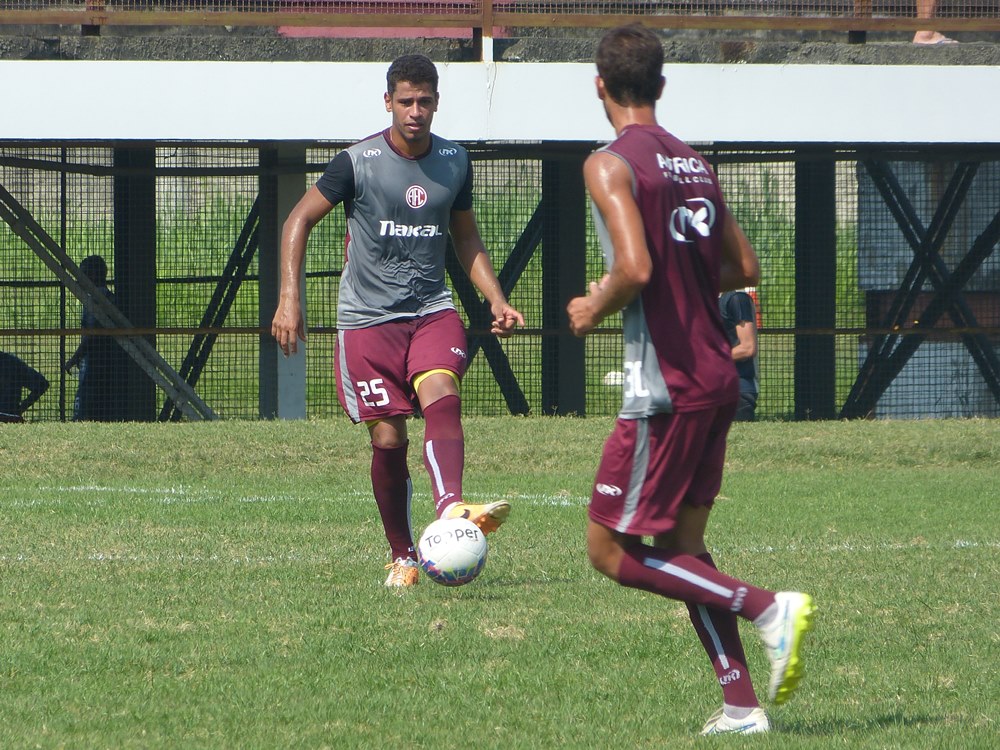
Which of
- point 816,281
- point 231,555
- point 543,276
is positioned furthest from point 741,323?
point 231,555

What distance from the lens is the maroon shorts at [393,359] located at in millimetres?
6262

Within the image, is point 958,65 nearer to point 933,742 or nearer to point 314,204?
point 314,204

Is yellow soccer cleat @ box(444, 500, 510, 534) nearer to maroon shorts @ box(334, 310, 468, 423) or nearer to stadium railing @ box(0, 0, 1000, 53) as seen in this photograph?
maroon shorts @ box(334, 310, 468, 423)

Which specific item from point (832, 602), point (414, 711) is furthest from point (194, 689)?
point (832, 602)

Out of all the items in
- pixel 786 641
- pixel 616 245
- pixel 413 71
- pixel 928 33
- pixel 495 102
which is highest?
pixel 928 33

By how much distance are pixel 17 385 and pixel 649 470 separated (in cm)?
1326

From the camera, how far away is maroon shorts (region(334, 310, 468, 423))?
6.26 m

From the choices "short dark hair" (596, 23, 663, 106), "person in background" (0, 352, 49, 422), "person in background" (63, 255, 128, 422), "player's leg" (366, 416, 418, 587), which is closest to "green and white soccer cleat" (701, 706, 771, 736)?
"short dark hair" (596, 23, 663, 106)

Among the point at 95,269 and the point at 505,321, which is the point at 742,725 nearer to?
the point at 505,321

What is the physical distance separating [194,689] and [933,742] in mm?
2160

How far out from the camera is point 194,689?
4.44 m

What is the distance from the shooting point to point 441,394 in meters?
6.15

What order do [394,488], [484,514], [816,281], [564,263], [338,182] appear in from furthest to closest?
[816,281]
[564,263]
[394,488]
[338,182]
[484,514]

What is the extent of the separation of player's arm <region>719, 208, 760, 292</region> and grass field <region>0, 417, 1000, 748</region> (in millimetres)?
1247
